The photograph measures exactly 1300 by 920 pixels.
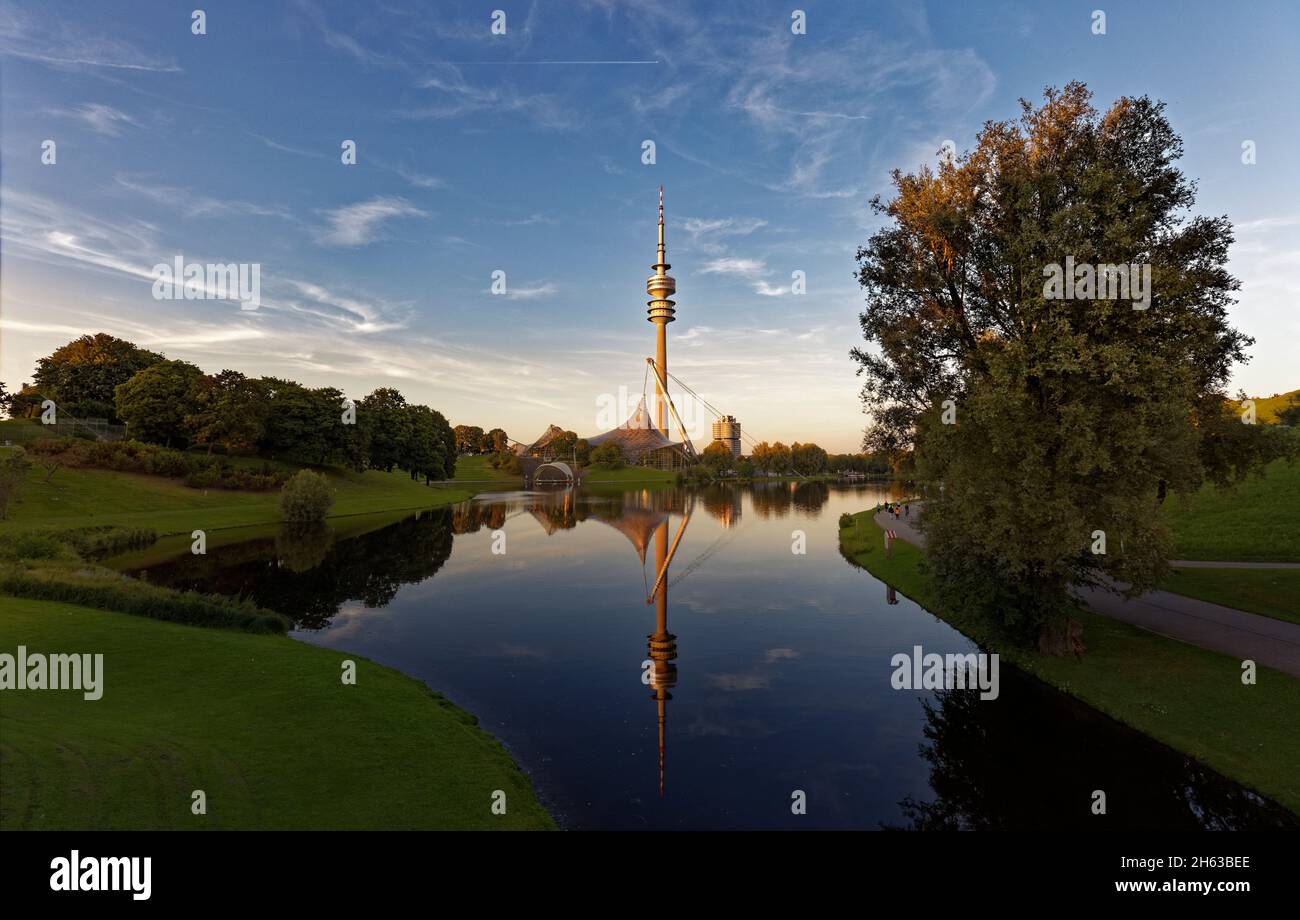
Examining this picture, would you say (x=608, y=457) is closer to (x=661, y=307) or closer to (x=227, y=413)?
(x=661, y=307)

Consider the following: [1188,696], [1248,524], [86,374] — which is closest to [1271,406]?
[1248,524]

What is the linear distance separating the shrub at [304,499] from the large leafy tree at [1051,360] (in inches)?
2128

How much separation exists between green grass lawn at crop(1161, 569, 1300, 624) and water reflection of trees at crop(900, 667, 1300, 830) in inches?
366

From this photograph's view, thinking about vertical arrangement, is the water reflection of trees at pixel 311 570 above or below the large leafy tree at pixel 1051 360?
below

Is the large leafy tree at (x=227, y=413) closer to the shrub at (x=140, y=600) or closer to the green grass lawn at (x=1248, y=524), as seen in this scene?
the shrub at (x=140, y=600)

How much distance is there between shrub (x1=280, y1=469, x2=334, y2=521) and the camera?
2234 inches

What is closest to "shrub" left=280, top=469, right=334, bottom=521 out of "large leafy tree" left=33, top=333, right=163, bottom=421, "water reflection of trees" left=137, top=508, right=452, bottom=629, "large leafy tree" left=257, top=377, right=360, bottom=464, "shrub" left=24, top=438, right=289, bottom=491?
"water reflection of trees" left=137, top=508, right=452, bottom=629

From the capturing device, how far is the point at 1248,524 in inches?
1259

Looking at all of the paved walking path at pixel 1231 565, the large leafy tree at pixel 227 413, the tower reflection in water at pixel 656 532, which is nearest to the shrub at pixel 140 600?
the tower reflection in water at pixel 656 532

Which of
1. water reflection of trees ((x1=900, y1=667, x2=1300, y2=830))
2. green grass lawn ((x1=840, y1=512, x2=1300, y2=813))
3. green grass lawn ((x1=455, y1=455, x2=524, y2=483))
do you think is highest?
green grass lawn ((x1=455, y1=455, x2=524, y2=483))

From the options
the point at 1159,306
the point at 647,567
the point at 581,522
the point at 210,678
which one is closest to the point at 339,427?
the point at 581,522

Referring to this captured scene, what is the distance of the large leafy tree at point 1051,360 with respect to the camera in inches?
615

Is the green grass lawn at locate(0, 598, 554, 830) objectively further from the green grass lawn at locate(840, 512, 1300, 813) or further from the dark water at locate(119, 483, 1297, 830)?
the green grass lawn at locate(840, 512, 1300, 813)
